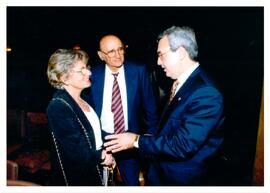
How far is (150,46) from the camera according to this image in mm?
9234

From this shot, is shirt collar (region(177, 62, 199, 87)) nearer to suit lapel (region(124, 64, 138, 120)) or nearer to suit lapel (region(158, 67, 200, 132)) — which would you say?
suit lapel (region(158, 67, 200, 132))

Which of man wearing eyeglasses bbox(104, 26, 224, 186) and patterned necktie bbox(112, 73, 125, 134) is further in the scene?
patterned necktie bbox(112, 73, 125, 134)

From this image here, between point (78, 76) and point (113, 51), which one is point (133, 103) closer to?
point (113, 51)

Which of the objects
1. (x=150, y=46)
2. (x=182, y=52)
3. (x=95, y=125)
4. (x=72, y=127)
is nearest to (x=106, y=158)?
(x=95, y=125)

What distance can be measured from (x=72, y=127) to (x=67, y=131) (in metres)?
0.06

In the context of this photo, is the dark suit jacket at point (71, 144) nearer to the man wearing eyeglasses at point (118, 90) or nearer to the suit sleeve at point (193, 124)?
the suit sleeve at point (193, 124)

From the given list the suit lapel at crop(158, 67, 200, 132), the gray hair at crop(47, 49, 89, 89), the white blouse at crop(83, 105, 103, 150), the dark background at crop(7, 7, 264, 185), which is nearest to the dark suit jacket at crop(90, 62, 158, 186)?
the white blouse at crop(83, 105, 103, 150)

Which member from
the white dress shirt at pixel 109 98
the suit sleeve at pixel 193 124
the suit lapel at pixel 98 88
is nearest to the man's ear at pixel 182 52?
the suit sleeve at pixel 193 124

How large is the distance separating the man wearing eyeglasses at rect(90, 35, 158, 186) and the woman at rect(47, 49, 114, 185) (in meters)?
0.58

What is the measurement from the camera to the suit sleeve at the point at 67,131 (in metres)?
2.53

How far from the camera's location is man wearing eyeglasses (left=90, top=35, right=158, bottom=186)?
11.4 feet
